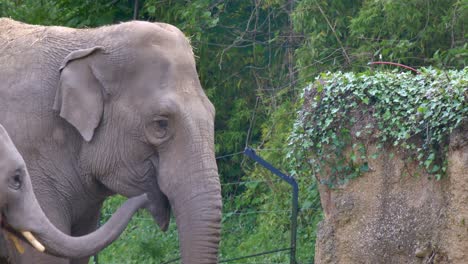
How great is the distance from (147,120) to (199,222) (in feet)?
2.31

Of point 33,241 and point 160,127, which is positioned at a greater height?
point 160,127

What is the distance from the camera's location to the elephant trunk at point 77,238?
6168 millimetres

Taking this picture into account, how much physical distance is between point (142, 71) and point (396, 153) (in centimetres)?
213

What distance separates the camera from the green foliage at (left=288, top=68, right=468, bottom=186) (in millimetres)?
7863

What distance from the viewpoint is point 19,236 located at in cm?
626

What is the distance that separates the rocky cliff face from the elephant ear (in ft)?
7.43

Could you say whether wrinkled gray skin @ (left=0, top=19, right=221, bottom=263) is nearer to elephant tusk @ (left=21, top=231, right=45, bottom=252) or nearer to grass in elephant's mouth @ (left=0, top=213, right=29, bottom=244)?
grass in elephant's mouth @ (left=0, top=213, right=29, bottom=244)

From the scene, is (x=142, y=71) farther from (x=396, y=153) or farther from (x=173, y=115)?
(x=396, y=153)

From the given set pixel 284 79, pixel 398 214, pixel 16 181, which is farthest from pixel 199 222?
pixel 284 79

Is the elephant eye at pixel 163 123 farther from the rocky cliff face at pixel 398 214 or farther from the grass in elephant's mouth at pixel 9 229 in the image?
the rocky cliff face at pixel 398 214

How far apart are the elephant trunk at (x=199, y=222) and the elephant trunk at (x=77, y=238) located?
392mm

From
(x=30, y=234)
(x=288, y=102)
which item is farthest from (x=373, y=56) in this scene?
(x=30, y=234)

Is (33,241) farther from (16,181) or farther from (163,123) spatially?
(163,123)

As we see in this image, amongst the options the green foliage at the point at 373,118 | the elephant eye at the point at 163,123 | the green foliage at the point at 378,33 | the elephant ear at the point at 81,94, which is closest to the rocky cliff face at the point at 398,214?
the green foliage at the point at 373,118
